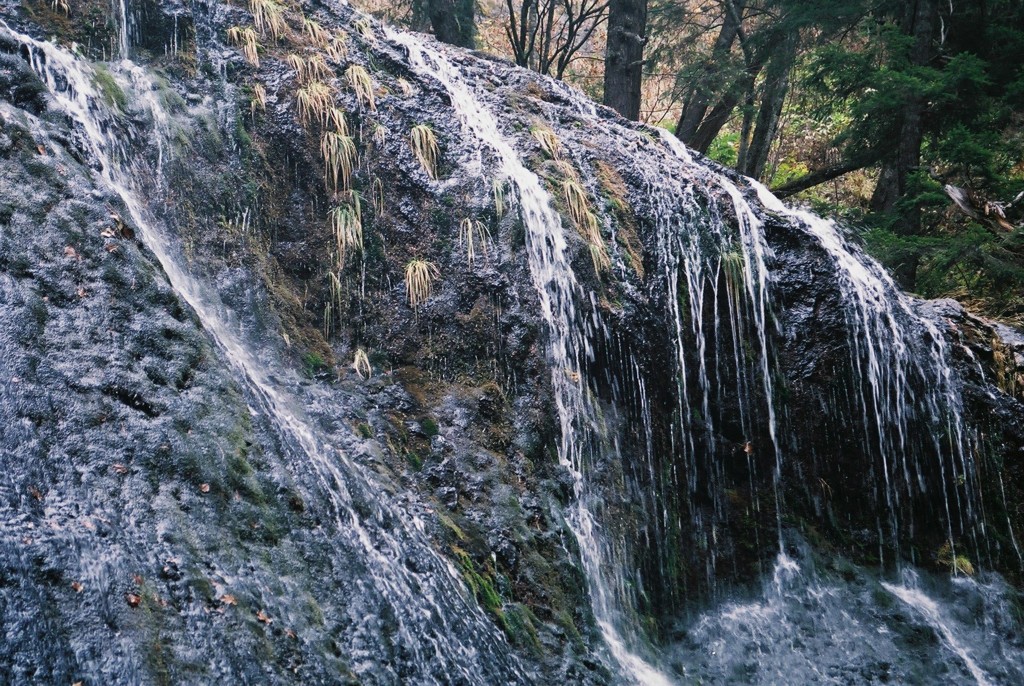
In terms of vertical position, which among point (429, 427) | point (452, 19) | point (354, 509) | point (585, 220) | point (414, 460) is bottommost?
point (354, 509)

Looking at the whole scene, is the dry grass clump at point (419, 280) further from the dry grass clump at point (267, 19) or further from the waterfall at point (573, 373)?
the dry grass clump at point (267, 19)

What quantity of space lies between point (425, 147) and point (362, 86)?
85 cm

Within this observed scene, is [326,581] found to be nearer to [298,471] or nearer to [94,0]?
[298,471]

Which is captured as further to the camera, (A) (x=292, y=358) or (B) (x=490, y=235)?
(B) (x=490, y=235)

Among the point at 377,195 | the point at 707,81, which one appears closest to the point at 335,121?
the point at 377,195

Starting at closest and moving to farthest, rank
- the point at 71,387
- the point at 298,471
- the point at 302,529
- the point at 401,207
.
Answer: the point at 71,387, the point at 302,529, the point at 298,471, the point at 401,207

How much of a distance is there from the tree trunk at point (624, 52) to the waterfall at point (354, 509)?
6.88m

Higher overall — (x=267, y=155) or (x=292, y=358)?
(x=267, y=155)

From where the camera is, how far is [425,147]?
6.41 metres

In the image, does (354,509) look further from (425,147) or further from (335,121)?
(335,121)

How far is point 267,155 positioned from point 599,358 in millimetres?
3102

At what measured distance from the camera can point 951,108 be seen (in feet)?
Answer: 28.6

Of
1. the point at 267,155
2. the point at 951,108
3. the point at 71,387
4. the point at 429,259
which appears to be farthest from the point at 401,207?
the point at 951,108

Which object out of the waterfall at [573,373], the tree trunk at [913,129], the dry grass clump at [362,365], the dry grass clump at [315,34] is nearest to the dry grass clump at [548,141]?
the waterfall at [573,373]
